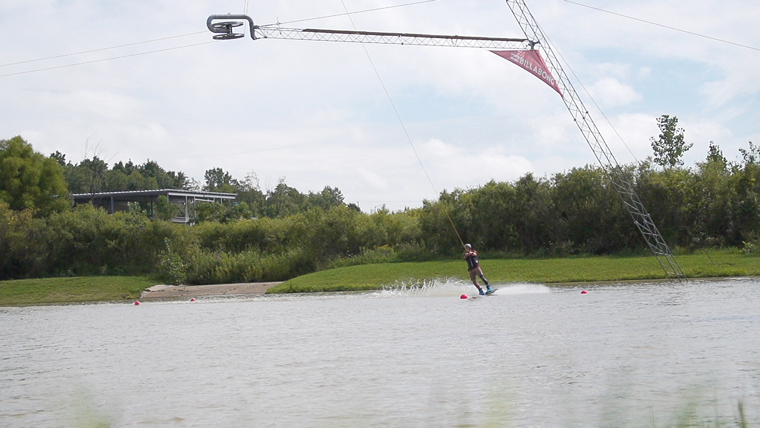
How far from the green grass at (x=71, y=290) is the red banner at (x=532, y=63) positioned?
22.0m

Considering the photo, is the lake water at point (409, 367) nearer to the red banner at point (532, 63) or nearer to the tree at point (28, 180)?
the red banner at point (532, 63)

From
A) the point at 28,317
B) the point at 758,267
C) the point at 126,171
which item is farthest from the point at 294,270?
the point at 126,171

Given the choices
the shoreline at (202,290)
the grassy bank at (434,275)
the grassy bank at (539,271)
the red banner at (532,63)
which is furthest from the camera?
the shoreline at (202,290)

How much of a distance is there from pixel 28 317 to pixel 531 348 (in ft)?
71.4

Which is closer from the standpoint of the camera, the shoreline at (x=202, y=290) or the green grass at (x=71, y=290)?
the shoreline at (x=202, y=290)

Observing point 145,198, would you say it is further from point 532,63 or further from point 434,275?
point 532,63

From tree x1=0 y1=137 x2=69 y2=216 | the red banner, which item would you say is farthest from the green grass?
tree x1=0 y1=137 x2=69 y2=216

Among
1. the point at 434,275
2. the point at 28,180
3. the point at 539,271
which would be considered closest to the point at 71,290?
the point at 434,275

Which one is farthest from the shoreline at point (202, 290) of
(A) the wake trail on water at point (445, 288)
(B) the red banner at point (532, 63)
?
(B) the red banner at point (532, 63)

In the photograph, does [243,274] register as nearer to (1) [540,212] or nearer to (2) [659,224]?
(1) [540,212]

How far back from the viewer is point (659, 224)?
4456cm

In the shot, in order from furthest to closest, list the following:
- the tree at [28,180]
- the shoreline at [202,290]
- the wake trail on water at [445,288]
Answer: the tree at [28,180] → the shoreline at [202,290] → the wake trail on water at [445,288]

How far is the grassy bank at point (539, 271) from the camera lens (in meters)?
35.7

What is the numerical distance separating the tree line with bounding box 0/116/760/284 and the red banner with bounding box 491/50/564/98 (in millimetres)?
9421
